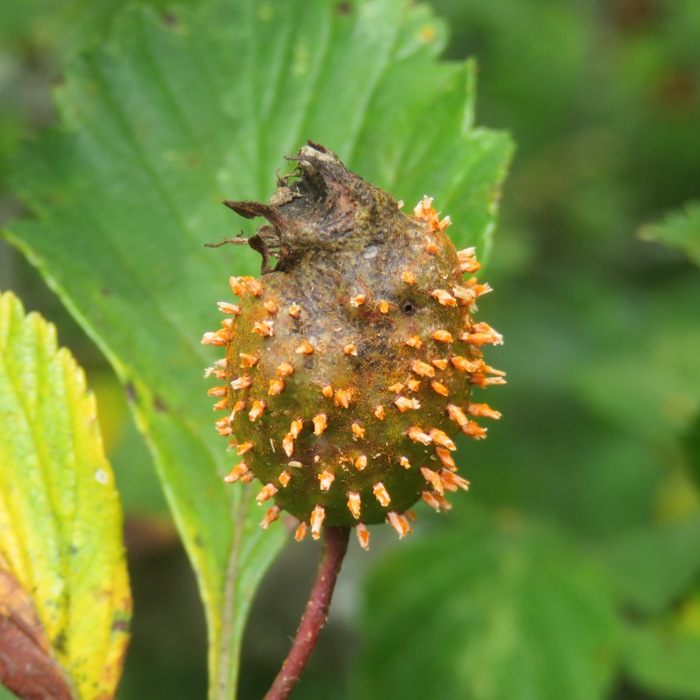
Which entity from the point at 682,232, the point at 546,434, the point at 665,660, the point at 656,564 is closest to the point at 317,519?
the point at 682,232

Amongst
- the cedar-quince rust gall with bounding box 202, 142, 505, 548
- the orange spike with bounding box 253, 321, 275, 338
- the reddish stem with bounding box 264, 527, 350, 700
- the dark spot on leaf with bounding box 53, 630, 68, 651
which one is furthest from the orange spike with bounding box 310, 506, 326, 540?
the dark spot on leaf with bounding box 53, 630, 68, 651

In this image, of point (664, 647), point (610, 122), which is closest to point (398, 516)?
point (664, 647)

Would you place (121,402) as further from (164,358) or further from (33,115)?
(164,358)

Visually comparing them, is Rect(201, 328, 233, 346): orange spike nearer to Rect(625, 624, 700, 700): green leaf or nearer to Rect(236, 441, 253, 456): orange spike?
Rect(236, 441, 253, 456): orange spike

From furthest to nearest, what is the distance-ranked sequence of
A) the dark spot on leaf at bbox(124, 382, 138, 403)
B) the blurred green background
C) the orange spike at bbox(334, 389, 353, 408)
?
the blurred green background, the dark spot on leaf at bbox(124, 382, 138, 403), the orange spike at bbox(334, 389, 353, 408)

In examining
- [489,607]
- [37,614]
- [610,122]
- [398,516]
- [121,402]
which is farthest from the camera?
[610,122]

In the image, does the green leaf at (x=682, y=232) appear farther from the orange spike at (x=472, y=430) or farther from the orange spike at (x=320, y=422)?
the orange spike at (x=320, y=422)
